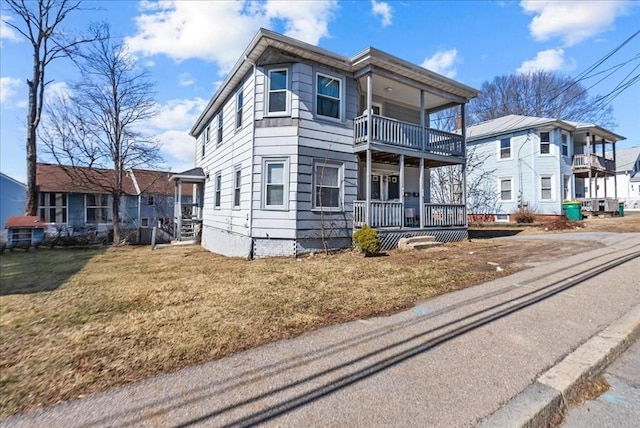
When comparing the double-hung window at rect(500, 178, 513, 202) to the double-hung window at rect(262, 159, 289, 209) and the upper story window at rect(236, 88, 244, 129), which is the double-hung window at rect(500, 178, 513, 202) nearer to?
the double-hung window at rect(262, 159, 289, 209)

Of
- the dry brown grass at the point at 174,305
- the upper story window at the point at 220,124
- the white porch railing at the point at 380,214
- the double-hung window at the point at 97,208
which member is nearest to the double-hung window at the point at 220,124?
the upper story window at the point at 220,124

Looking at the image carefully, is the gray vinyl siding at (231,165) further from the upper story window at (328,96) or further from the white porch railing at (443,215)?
the white porch railing at (443,215)

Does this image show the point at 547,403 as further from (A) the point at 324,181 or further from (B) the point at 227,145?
(B) the point at 227,145

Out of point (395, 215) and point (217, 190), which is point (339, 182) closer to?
point (395, 215)

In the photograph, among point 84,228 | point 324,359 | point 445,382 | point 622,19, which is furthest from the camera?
point 84,228

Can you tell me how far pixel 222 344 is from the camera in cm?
337

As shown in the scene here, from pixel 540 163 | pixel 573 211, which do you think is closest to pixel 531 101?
pixel 540 163

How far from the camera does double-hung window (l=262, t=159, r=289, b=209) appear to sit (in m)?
9.61

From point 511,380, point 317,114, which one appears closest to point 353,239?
point 317,114

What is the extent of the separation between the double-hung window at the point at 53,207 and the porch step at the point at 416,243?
73.8 ft

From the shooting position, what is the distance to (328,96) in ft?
33.4

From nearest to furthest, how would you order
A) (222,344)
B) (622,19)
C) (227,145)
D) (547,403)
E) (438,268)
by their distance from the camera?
(547,403) < (222,344) < (438,268) < (622,19) < (227,145)

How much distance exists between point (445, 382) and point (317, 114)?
8.58 meters

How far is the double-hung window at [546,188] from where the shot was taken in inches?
834
